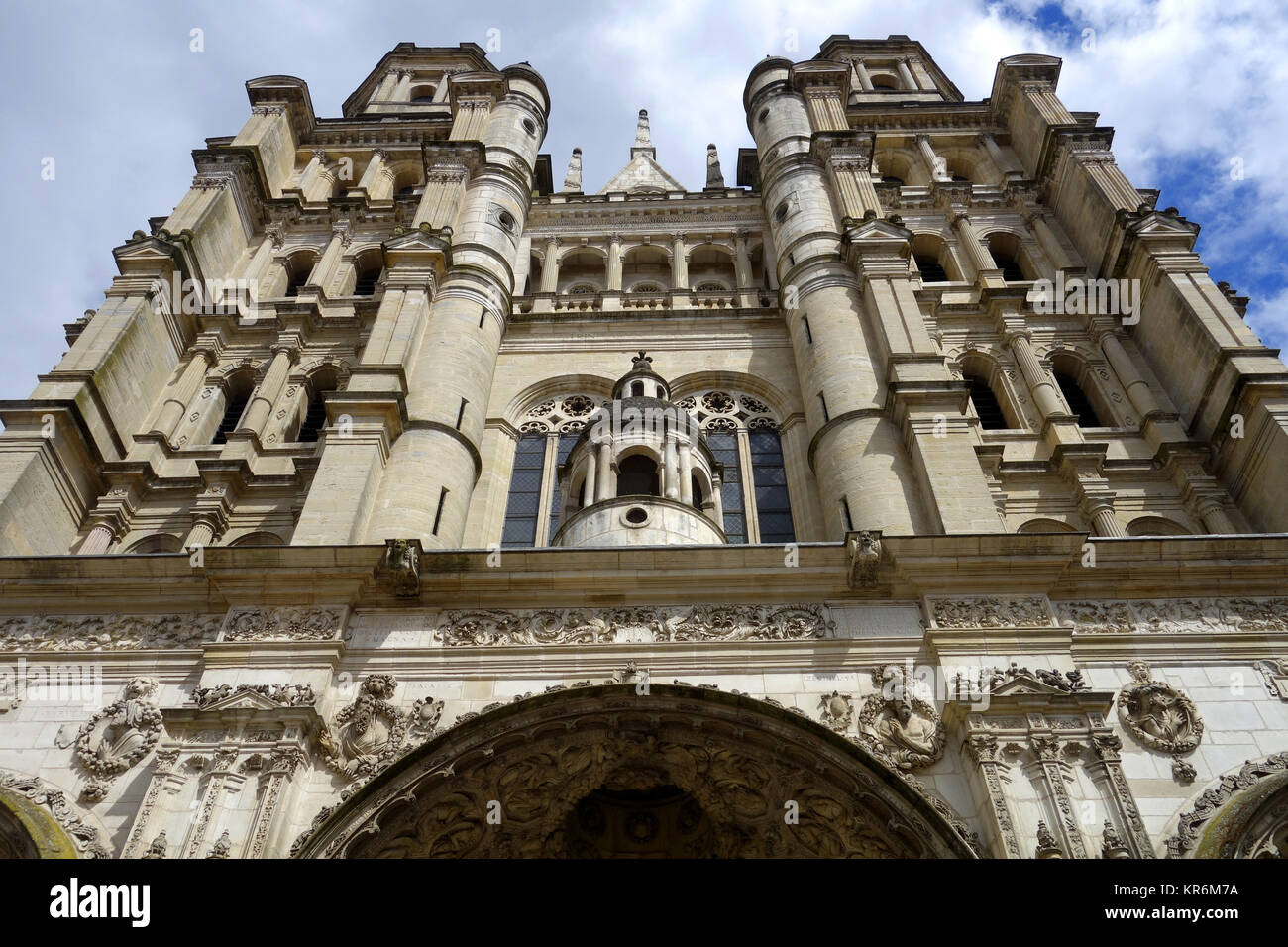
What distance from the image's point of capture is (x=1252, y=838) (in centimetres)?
986

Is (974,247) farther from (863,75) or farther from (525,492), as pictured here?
(863,75)

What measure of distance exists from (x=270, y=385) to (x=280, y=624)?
892 cm

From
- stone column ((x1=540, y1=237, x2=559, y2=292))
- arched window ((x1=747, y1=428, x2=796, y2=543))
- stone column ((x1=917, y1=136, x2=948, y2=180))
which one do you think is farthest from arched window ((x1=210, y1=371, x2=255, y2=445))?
stone column ((x1=917, y1=136, x2=948, y2=180))

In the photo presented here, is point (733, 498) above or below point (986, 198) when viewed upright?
below

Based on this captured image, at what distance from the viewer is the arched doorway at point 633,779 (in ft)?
34.0

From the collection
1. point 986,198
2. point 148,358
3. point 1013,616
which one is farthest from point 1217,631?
point 148,358

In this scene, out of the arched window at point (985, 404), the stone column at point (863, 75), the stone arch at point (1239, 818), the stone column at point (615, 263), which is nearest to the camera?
the stone arch at point (1239, 818)

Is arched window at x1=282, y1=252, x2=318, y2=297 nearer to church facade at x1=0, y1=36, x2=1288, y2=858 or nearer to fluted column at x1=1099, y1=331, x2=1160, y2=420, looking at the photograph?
church facade at x1=0, y1=36, x2=1288, y2=858

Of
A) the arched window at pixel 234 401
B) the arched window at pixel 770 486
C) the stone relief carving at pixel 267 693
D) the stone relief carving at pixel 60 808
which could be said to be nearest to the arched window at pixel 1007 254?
the arched window at pixel 770 486

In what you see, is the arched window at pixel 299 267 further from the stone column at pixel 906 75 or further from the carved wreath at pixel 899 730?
the stone column at pixel 906 75

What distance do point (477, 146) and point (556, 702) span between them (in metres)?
17.4

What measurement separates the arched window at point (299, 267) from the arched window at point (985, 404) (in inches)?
609
